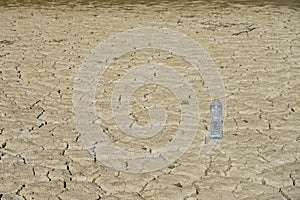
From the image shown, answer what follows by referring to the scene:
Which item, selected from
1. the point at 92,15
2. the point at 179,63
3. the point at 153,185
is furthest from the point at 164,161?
the point at 92,15

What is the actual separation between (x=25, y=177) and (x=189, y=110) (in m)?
1.50

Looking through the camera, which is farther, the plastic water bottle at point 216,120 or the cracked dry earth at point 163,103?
the plastic water bottle at point 216,120

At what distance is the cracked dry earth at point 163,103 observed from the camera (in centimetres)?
299

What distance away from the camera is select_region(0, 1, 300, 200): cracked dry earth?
299cm

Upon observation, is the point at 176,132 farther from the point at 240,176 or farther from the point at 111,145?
the point at 240,176

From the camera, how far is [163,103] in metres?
4.28

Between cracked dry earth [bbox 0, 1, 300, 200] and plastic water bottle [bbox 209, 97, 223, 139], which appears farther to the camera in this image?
plastic water bottle [bbox 209, 97, 223, 139]

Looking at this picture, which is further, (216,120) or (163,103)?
(163,103)

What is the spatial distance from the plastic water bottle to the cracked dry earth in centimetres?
5

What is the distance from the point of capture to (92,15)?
8.30m

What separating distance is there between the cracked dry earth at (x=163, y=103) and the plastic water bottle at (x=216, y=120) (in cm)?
5

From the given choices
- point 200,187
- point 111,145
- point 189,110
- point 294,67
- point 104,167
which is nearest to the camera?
point 200,187

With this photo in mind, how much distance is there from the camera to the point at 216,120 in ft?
12.8

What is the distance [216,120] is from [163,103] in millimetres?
554
